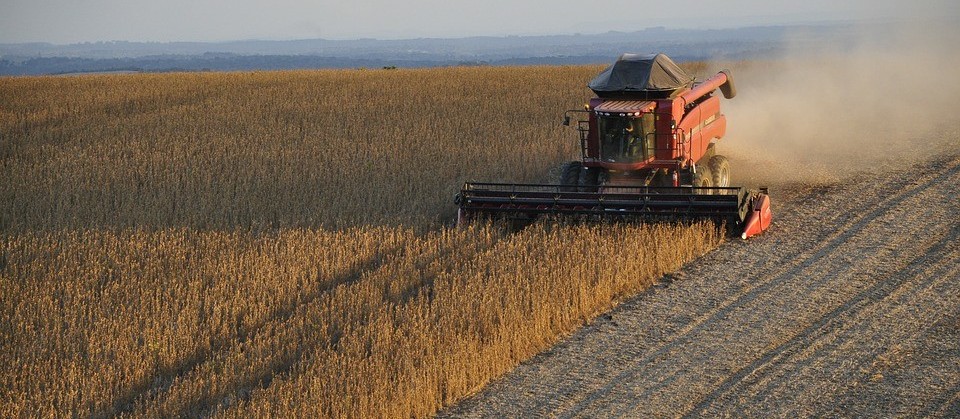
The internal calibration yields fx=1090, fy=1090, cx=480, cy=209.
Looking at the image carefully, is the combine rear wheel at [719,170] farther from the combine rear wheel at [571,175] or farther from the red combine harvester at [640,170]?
the combine rear wheel at [571,175]

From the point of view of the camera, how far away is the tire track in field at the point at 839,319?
7344 mm

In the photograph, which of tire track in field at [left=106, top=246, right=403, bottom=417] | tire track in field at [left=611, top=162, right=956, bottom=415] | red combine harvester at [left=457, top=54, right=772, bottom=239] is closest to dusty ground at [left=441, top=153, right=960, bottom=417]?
tire track in field at [left=611, top=162, right=956, bottom=415]

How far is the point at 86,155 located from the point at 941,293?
13.6m

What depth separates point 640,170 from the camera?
41.2 feet

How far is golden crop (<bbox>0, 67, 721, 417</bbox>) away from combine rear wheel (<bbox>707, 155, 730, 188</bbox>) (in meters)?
2.10

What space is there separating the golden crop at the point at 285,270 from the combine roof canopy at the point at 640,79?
1994 mm

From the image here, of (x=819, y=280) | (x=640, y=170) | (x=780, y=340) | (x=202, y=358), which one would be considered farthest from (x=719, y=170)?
(x=202, y=358)

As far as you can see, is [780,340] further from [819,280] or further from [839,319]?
[819,280]

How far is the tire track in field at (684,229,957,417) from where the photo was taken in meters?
7.34

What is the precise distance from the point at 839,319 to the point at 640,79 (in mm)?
4542

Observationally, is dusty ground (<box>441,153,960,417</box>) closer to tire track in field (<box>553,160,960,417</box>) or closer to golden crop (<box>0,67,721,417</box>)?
tire track in field (<box>553,160,960,417</box>)

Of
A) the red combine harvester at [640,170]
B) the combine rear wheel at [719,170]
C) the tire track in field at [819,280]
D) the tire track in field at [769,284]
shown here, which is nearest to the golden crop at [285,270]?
the red combine harvester at [640,170]

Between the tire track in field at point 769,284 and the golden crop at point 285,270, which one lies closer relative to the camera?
the golden crop at point 285,270

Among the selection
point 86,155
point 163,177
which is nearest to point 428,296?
point 163,177
